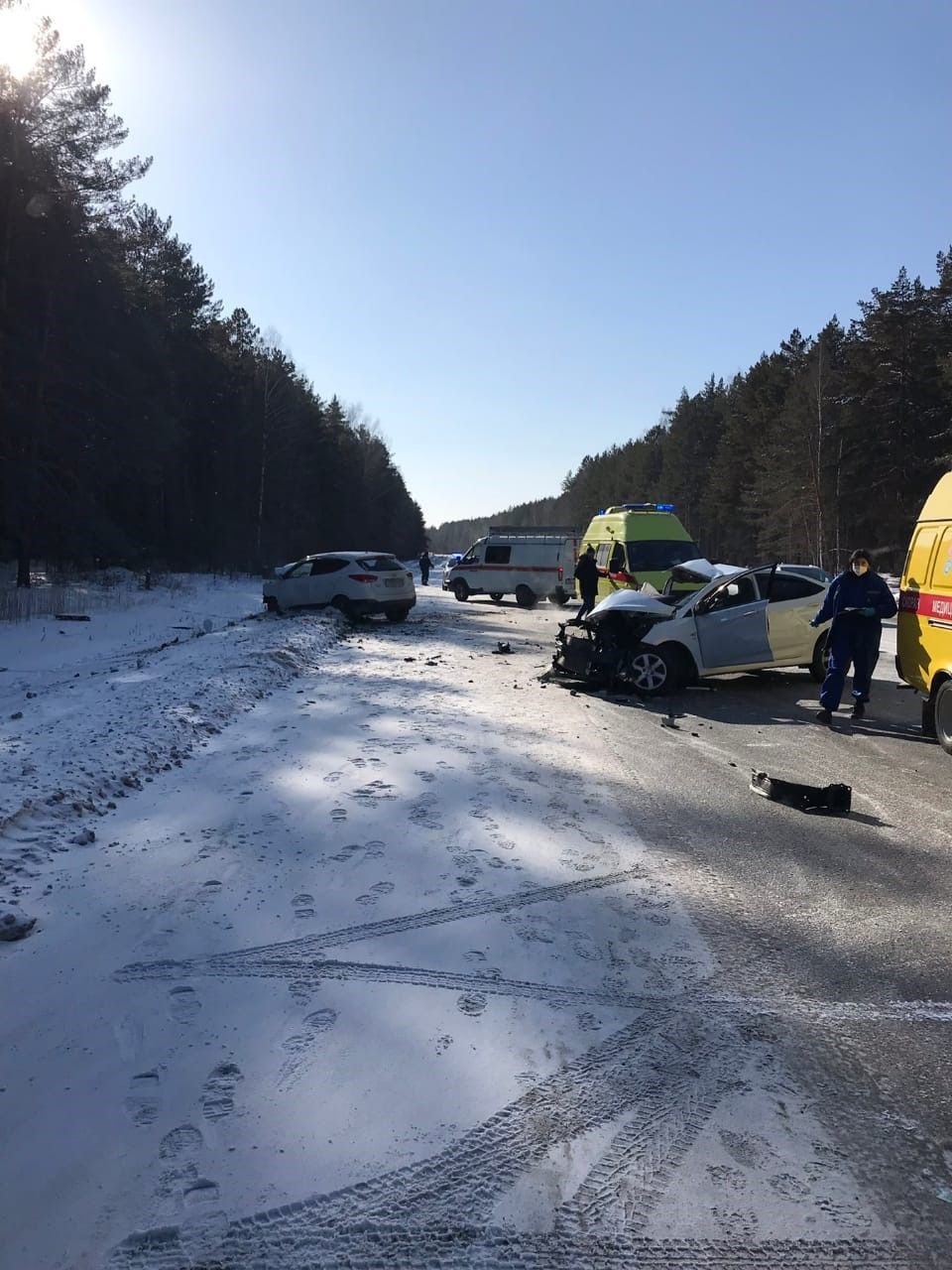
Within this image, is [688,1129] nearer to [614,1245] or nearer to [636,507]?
[614,1245]

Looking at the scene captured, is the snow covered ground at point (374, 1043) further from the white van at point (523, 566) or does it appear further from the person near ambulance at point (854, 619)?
the white van at point (523, 566)

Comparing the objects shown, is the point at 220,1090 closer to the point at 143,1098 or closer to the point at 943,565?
the point at 143,1098

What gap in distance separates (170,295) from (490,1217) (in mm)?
49322

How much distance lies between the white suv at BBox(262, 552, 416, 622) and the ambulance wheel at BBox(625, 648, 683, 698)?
1126 cm

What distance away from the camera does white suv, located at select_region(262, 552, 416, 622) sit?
2247 cm

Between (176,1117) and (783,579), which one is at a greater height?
(783,579)

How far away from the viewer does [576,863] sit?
5398mm

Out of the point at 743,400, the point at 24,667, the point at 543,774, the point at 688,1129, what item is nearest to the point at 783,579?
the point at 543,774

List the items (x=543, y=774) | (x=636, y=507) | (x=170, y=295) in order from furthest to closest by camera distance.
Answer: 1. (x=170, y=295)
2. (x=636, y=507)
3. (x=543, y=774)

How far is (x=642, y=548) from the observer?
2183 centimetres

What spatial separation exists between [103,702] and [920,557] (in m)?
8.82

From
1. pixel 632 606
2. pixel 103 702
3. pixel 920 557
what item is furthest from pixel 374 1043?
pixel 632 606

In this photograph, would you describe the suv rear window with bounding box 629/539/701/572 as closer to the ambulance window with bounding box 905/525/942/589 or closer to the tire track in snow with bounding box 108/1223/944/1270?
the ambulance window with bounding box 905/525/942/589

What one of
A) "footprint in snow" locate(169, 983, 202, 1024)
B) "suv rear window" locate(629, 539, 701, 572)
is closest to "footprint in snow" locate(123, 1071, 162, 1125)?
"footprint in snow" locate(169, 983, 202, 1024)
